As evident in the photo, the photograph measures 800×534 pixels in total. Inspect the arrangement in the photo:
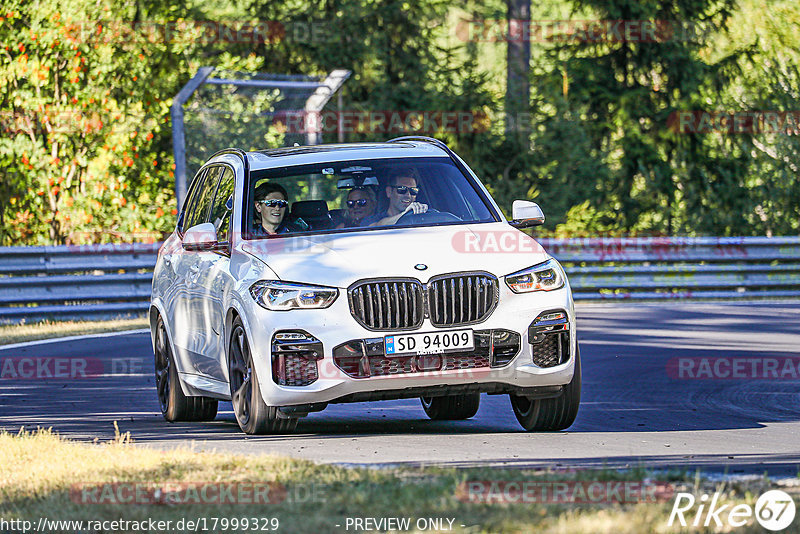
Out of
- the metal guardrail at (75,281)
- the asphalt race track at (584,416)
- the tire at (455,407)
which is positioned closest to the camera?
the asphalt race track at (584,416)

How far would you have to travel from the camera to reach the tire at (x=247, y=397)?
9.19 meters

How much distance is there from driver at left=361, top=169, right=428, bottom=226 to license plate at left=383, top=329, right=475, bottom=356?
1199 mm

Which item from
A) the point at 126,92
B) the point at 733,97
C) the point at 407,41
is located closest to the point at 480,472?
the point at 126,92

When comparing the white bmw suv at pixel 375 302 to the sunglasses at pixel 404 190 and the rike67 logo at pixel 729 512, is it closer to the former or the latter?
the sunglasses at pixel 404 190

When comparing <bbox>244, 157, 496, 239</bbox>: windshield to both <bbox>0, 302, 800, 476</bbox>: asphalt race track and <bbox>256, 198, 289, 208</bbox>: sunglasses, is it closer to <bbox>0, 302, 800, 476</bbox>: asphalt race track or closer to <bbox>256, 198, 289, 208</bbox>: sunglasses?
<bbox>256, 198, 289, 208</bbox>: sunglasses

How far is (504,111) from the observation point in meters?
31.9

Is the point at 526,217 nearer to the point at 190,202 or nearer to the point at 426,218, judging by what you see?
the point at 426,218

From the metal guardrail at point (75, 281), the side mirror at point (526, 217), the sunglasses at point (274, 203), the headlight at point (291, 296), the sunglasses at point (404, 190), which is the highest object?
the sunglasses at point (404, 190)

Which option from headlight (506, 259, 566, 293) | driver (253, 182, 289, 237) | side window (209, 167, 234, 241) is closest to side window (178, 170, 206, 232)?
side window (209, 167, 234, 241)

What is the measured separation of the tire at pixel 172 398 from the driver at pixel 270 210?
148 cm

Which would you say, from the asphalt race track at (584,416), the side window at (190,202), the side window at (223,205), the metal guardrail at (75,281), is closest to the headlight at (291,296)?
the asphalt race track at (584,416)

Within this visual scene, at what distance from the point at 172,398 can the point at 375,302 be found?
8.71ft

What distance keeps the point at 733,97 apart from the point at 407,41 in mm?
8348

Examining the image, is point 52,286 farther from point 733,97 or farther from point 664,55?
point 733,97
